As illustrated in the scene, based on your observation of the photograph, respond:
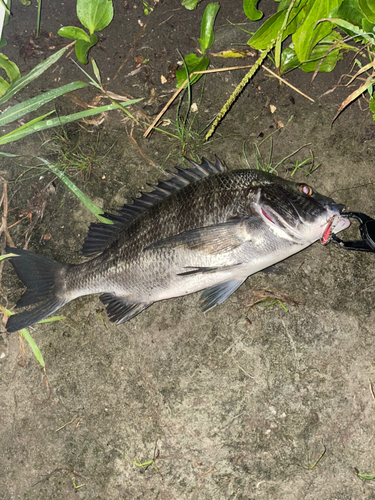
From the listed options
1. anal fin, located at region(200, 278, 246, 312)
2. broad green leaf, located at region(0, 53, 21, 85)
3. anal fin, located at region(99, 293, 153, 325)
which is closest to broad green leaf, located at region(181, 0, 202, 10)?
broad green leaf, located at region(0, 53, 21, 85)

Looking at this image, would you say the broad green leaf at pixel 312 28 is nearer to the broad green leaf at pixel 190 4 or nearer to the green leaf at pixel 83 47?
the broad green leaf at pixel 190 4

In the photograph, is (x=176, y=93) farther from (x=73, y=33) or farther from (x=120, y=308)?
(x=120, y=308)

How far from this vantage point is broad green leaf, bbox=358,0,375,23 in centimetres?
251

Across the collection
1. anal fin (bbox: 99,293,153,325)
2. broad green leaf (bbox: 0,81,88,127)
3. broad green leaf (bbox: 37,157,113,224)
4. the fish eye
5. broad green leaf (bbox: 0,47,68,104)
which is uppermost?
broad green leaf (bbox: 0,47,68,104)

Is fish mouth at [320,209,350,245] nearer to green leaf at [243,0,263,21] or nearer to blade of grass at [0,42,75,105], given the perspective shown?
green leaf at [243,0,263,21]

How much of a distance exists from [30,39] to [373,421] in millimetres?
4759

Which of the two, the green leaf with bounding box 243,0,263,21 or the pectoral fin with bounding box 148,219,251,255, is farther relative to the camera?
the green leaf with bounding box 243,0,263,21

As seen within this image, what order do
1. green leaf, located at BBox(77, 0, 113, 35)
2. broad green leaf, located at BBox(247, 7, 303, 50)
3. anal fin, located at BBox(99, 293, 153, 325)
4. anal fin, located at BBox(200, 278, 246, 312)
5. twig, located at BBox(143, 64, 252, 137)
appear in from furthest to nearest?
green leaf, located at BBox(77, 0, 113, 35)
twig, located at BBox(143, 64, 252, 137)
anal fin, located at BBox(99, 293, 153, 325)
anal fin, located at BBox(200, 278, 246, 312)
broad green leaf, located at BBox(247, 7, 303, 50)

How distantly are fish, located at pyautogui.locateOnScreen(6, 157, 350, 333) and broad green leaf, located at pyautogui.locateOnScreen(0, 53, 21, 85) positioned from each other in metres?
1.81

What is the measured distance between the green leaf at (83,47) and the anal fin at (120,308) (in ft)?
7.48

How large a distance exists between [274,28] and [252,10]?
40 centimetres

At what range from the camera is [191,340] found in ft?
10.2

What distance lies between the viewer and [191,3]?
3.31 metres

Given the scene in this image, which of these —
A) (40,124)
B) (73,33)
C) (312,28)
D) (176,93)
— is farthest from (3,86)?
(312,28)
